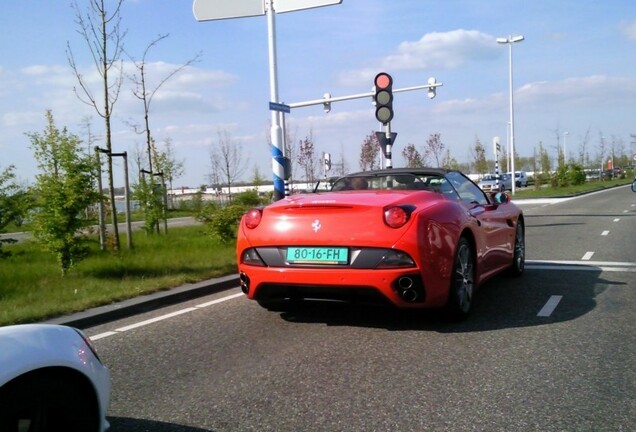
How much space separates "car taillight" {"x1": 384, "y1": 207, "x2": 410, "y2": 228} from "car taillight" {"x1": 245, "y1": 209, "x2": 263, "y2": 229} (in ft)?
3.93

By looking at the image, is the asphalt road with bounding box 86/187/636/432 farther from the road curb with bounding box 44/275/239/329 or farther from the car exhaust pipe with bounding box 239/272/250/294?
the car exhaust pipe with bounding box 239/272/250/294

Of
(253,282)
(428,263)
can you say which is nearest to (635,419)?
(428,263)

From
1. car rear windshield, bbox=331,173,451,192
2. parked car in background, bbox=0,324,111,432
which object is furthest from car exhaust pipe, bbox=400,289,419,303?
parked car in background, bbox=0,324,111,432

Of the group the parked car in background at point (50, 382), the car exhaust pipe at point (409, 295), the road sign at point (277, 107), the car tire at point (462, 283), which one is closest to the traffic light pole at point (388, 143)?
the road sign at point (277, 107)

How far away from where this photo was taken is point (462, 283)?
5.57 meters

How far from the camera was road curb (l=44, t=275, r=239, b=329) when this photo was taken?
19.4ft

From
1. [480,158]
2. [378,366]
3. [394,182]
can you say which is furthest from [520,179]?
[378,366]

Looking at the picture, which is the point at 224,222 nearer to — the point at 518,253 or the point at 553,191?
the point at 518,253

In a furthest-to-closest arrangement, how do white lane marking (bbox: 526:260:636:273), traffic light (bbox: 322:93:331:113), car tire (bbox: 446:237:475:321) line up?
traffic light (bbox: 322:93:331:113)
white lane marking (bbox: 526:260:636:273)
car tire (bbox: 446:237:475:321)

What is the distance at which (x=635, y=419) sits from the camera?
3342mm

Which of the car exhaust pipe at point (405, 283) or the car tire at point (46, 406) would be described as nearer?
the car tire at point (46, 406)

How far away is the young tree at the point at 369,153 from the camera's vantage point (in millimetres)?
46938

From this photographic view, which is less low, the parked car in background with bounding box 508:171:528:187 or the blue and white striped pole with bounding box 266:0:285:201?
the blue and white striped pole with bounding box 266:0:285:201

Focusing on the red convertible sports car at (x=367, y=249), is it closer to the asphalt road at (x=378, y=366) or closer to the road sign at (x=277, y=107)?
the asphalt road at (x=378, y=366)
